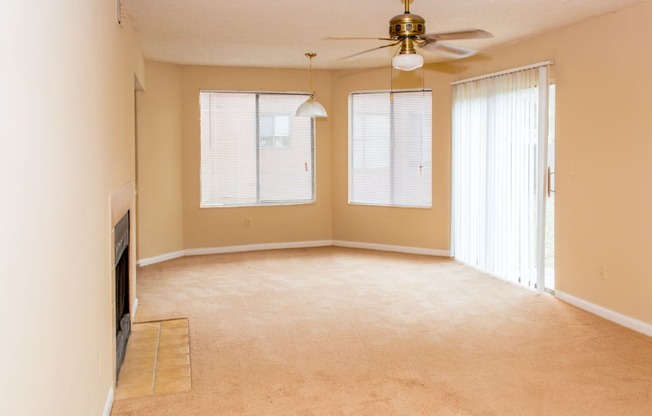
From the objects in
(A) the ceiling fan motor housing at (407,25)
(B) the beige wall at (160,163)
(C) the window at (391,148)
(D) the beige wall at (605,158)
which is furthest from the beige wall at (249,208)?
(A) the ceiling fan motor housing at (407,25)

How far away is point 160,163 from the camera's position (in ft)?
23.3

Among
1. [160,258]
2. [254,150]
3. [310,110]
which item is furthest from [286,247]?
[310,110]

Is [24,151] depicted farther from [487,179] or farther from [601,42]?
[487,179]

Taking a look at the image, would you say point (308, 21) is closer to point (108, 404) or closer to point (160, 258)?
point (108, 404)

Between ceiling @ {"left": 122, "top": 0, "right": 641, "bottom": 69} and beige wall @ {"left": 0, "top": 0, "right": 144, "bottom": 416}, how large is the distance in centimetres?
155

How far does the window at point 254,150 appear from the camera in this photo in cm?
761

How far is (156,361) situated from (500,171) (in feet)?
12.9

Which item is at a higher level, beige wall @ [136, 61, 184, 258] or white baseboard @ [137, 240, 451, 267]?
beige wall @ [136, 61, 184, 258]

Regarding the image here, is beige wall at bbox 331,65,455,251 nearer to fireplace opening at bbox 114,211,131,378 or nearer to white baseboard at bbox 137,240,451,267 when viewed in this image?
white baseboard at bbox 137,240,451,267

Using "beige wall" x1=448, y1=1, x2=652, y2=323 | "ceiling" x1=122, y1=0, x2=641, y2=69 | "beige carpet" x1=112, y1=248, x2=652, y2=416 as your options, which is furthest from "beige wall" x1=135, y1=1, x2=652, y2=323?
"beige carpet" x1=112, y1=248, x2=652, y2=416

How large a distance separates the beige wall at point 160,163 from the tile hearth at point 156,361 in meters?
2.64

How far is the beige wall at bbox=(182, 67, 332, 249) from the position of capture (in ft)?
24.5

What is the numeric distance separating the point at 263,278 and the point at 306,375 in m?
2.75

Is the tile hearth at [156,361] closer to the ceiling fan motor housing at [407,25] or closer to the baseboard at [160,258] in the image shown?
the baseboard at [160,258]
